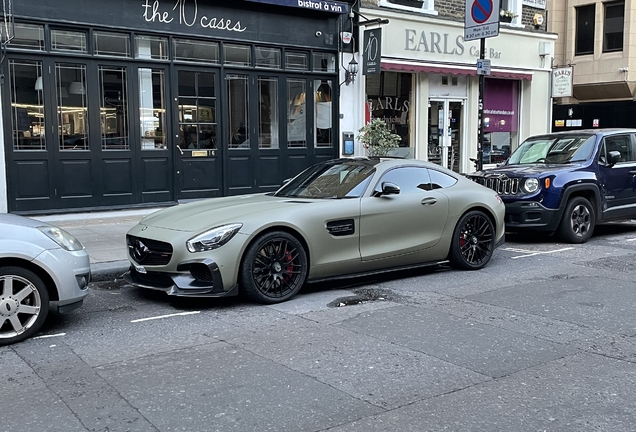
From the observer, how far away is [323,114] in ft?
50.1

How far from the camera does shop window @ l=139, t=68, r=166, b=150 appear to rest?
41.4 ft

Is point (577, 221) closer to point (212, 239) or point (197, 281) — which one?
point (212, 239)

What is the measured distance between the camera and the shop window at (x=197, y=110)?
13102mm

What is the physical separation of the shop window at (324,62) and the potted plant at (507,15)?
6.31m

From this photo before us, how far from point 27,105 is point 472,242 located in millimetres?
8085

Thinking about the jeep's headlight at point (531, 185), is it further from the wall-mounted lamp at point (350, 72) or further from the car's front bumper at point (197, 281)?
the wall-mounted lamp at point (350, 72)

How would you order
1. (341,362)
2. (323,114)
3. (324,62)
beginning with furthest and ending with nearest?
(323,114) → (324,62) → (341,362)

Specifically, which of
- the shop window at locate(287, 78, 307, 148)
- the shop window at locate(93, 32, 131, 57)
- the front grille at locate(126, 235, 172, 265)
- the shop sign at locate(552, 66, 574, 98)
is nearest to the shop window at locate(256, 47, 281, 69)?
the shop window at locate(287, 78, 307, 148)

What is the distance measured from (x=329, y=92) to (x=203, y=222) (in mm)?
9363

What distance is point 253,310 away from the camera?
641 cm

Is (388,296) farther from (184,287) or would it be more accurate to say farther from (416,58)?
(416,58)

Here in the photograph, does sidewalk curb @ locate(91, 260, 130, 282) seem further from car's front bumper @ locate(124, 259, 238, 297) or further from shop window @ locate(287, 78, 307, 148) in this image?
shop window @ locate(287, 78, 307, 148)

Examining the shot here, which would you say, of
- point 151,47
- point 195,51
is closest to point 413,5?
point 195,51

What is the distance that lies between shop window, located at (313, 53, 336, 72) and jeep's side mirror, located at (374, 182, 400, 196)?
26.7 feet
